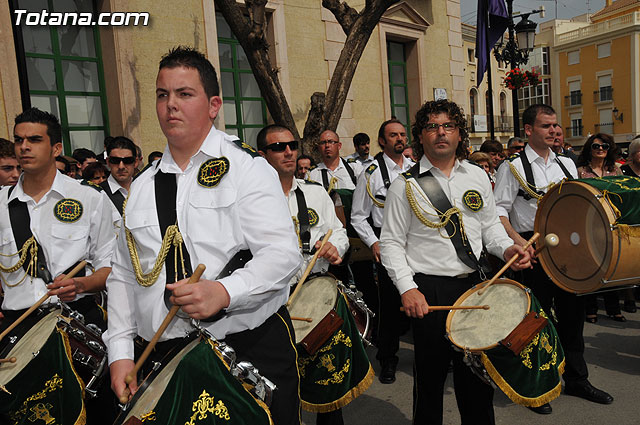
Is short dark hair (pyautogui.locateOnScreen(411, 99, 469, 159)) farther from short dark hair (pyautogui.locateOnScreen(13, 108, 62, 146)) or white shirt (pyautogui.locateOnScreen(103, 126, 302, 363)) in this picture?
short dark hair (pyautogui.locateOnScreen(13, 108, 62, 146))

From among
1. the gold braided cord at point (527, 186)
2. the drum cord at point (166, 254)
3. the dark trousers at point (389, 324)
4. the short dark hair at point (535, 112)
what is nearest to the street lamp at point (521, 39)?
the short dark hair at point (535, 112)

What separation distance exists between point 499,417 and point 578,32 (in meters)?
54.5

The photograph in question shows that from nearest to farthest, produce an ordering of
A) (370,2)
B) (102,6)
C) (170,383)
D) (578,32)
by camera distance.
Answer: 1. (170,383)
2. (370,2)
3. (102,6)
4. (578,32)

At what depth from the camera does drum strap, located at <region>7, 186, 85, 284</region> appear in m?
3.12

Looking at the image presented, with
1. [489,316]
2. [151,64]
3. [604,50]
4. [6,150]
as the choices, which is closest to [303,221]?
[489,316]

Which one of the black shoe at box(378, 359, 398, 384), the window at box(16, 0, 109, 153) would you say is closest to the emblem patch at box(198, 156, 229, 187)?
the black shoe at box(378, 359, 398, 384)

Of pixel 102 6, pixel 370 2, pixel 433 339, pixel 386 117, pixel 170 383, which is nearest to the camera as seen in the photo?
pixel 170 383

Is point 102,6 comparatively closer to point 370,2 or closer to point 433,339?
point 370,2

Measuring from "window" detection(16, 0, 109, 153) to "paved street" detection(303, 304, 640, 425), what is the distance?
22.3 feet

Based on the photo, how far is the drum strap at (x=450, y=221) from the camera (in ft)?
10.5

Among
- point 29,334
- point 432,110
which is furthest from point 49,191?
point 432,110

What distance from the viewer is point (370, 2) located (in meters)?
8.01

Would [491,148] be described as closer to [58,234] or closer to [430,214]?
Answer: [430,214]

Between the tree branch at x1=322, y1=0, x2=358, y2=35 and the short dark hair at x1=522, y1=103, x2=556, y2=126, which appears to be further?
the tree branch at x1=322, y1=0, x2=358, y2=35
